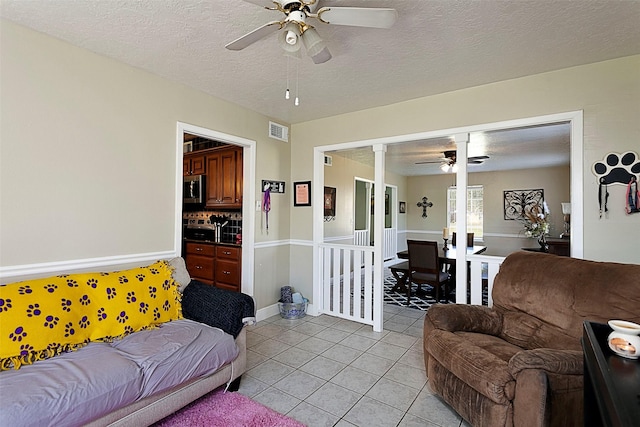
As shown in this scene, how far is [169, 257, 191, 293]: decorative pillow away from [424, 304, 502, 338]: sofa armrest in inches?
76.1

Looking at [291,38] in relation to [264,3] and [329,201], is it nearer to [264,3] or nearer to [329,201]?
[264,3]

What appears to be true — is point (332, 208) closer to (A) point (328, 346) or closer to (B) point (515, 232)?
(A) point (328, 346)

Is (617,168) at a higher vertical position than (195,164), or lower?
lower

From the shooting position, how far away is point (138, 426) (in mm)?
1639

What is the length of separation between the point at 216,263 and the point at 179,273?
1.73 meters

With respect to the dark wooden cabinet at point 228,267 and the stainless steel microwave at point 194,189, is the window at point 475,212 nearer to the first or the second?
the dark wooden cabinet at point 228,267

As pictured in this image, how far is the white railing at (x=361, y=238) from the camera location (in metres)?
6.31

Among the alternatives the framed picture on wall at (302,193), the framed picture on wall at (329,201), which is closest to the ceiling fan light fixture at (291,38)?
the framed picture on wall at (302,193)

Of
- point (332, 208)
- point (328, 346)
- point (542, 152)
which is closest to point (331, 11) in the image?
point (328, 346)

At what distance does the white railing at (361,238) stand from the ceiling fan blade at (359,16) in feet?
16.1

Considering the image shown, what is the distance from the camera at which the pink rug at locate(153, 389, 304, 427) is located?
6.02ft

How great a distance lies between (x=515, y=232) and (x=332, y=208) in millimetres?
4454

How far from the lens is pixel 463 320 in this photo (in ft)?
7.21

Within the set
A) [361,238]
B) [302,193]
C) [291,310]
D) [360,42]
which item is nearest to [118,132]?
[360,42]
